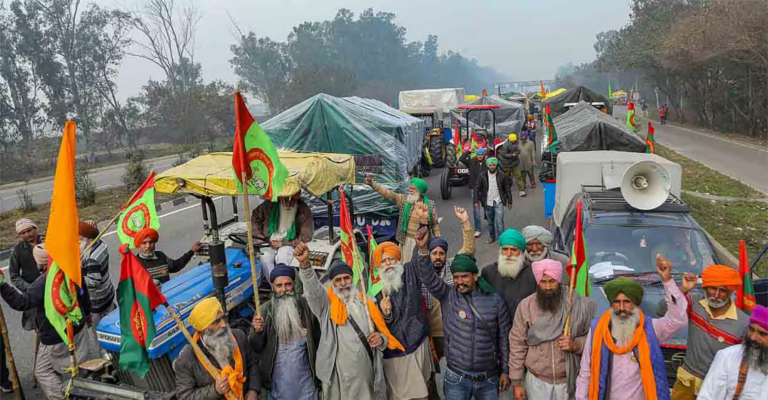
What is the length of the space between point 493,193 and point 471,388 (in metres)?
6.25

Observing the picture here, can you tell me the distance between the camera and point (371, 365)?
12.6 ft

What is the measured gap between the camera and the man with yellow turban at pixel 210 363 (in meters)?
3.41

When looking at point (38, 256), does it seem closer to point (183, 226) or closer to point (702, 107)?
point (183, 226)

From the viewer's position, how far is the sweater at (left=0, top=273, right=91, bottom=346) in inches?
169

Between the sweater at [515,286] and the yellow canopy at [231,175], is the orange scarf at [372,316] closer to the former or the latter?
the sweater at [515,286]

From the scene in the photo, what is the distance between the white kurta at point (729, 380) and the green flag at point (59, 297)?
4.47m

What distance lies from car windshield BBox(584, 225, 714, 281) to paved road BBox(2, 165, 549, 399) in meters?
3.31

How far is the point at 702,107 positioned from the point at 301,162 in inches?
1393

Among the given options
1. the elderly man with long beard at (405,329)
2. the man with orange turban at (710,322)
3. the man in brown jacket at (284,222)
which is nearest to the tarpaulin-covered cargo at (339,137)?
the man in brown jacket at (284,222)

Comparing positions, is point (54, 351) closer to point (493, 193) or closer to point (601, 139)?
point (493, 193)

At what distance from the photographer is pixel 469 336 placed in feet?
11.9

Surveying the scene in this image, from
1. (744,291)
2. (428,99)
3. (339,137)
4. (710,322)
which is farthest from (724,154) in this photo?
(710,322)

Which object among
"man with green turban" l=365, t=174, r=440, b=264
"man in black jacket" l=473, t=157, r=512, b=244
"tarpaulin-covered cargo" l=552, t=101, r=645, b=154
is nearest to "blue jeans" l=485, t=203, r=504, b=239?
"man in black jacket" l=473, t=157, r=512, b=244

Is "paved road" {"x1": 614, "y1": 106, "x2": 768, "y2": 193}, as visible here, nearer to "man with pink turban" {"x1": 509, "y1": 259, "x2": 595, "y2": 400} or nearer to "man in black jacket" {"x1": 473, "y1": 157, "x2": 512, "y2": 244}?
"man in black jacket" {"x1": 473, "y1": 157, "x2": 512, "y2": 244}
